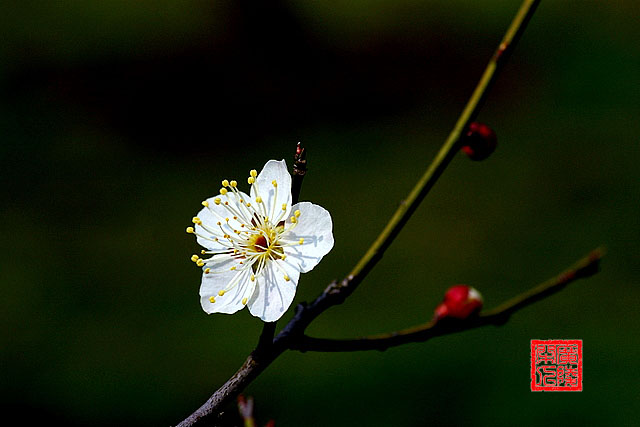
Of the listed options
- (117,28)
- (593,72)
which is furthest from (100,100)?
(593,72)

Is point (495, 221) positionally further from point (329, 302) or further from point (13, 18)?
point (13, 18)

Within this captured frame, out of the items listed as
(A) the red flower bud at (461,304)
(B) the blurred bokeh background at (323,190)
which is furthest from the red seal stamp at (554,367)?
(B) the blurred bokeh background at (323,190)

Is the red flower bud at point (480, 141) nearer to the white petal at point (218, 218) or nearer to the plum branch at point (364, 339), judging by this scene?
the plum branch at point (364, 339)

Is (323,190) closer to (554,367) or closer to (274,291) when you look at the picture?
(554,367)

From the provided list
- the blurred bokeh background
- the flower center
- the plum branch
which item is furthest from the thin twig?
the blurred bokeh background

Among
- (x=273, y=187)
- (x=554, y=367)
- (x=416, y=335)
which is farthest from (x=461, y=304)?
(x=554, y=367)

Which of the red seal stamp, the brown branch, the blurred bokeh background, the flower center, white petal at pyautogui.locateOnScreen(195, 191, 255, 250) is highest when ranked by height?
the blurred bokeh background

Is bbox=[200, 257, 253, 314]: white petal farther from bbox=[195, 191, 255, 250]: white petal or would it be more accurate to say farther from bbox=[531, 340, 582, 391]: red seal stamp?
bbox=[531, 340, 582, 391]: red seal stamp
